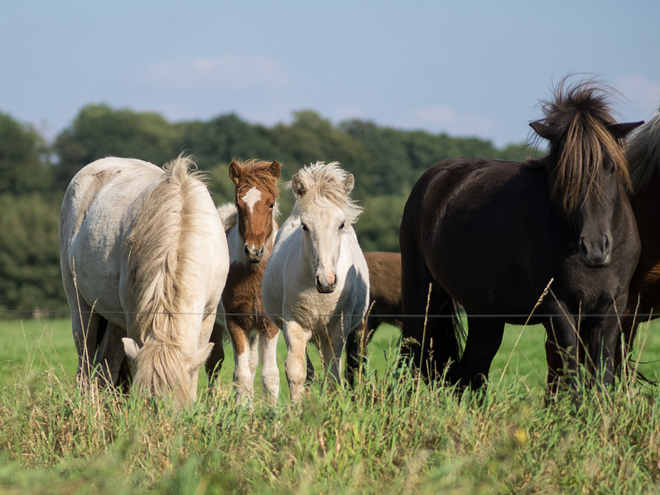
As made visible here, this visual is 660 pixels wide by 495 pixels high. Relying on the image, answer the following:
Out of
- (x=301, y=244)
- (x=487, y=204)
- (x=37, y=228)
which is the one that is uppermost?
Result: (x=487, y=204)

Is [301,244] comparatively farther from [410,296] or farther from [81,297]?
[81,297]

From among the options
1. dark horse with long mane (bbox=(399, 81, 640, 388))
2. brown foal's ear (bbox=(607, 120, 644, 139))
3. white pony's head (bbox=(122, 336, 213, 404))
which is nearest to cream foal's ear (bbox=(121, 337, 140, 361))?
white pony's head (bbox=(122, 336, 213, 404))

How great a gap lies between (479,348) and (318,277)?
58.4 inches

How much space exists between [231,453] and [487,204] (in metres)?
2.41

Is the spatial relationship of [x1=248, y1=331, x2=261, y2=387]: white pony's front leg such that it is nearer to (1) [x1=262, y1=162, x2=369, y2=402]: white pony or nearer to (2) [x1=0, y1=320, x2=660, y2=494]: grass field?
(1) [x1=262, y1=162, x2=369, y2=402]: white pony

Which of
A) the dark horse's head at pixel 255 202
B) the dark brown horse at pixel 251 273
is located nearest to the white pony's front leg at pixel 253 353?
the dark brown horse at pixel 251 273

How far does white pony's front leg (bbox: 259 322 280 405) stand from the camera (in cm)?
604

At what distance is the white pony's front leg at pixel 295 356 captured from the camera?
4.93 meters

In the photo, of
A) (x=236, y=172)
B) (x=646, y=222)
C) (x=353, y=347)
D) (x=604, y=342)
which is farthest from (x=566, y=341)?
(x=353, y=347)

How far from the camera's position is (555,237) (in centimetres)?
392

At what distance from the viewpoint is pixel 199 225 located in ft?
15.1

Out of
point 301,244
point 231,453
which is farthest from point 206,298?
point 231,453

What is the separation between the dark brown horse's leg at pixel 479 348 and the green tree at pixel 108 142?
1741 inches

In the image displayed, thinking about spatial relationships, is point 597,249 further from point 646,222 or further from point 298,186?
point 298,186
